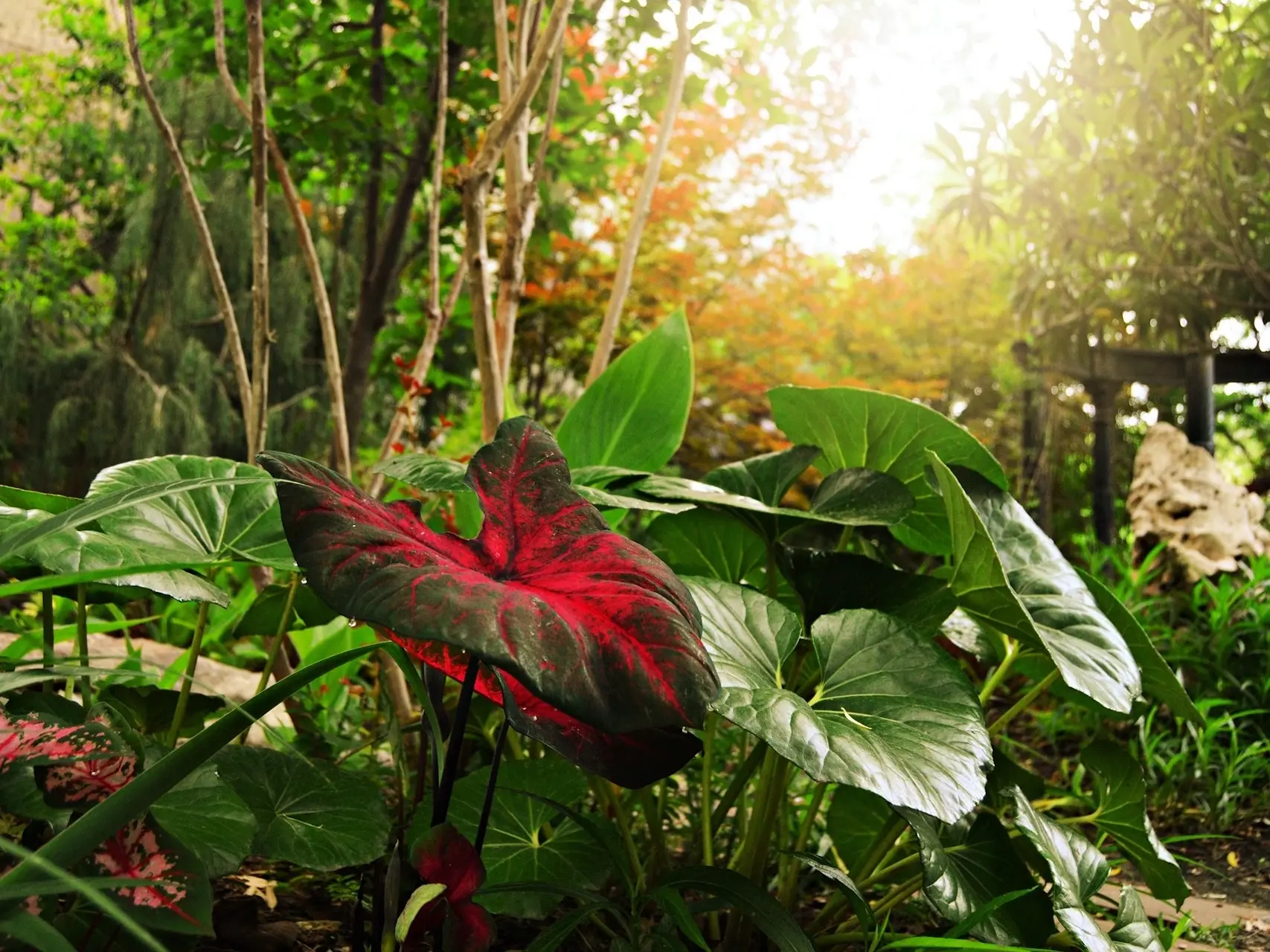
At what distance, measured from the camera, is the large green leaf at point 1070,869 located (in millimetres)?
864

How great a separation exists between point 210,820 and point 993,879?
0.78 meters

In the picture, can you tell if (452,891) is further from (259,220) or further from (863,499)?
(259,220)

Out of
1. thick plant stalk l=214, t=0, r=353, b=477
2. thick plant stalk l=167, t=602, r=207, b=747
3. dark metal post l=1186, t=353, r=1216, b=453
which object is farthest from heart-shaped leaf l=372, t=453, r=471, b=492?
dark metal post l=1186, t=353, r=1216, b=453

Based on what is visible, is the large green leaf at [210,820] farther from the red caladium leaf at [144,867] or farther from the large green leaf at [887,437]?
the large green leaf at [887,437]

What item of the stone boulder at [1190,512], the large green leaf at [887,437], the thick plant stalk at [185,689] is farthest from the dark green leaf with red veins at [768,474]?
the stone boulder at [1190,512]

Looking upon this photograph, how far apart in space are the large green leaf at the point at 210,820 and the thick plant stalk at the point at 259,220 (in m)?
0.71

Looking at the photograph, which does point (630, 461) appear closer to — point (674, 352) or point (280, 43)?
point (674, 352)

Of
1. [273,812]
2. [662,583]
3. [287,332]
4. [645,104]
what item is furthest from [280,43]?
[662,583]

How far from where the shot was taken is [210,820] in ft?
2.41

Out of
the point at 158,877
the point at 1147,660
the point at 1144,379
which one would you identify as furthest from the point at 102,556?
the point at 1144,379

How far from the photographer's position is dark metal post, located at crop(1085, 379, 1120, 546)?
143 inches

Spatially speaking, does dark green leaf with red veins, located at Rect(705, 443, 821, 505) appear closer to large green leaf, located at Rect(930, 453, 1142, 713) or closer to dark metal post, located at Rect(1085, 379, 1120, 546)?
large green leaf, located at Rect(930, 453, 1142, 713)

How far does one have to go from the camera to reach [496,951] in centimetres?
112

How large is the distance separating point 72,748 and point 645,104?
2.54 m
